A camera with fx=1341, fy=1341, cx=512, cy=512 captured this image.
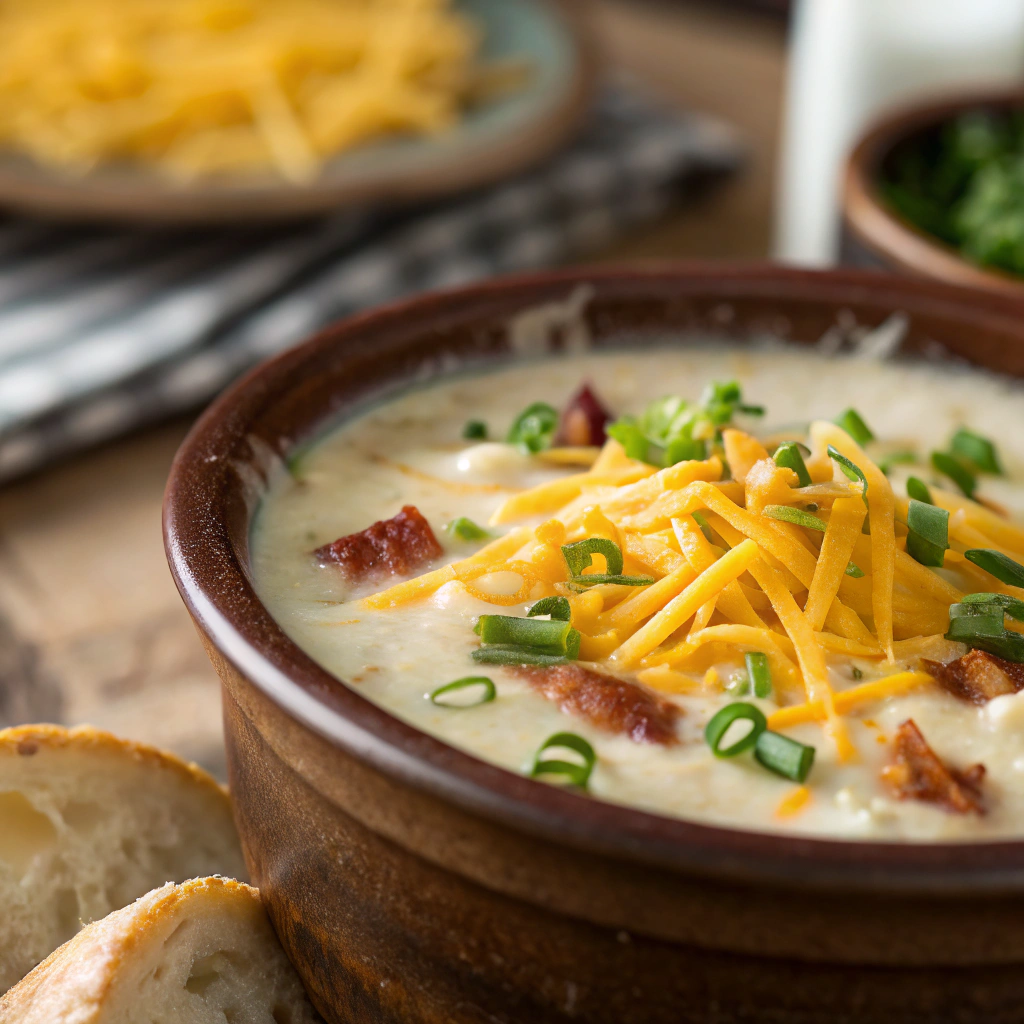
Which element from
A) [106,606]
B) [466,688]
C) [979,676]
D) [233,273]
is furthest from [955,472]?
[233,273]

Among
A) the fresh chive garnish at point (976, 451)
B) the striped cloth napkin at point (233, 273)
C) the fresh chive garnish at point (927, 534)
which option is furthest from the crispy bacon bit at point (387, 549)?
the striped cloth napkin at point (233, 273)

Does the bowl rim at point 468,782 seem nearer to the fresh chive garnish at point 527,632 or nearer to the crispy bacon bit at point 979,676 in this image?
the fresh chive garnish at point 527,632

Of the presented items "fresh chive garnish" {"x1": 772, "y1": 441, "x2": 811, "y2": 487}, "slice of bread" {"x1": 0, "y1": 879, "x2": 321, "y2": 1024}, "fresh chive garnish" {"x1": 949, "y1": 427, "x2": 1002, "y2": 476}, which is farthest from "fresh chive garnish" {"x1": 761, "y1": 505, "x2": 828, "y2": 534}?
"slice of bread" {"x1": 0, "y1": 879, "x2": 321, "y2": 1024}

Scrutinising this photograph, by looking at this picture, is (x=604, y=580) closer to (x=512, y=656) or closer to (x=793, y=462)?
(x=512, y=656)

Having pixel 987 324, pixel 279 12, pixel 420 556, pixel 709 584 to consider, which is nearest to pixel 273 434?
pixel 420 556

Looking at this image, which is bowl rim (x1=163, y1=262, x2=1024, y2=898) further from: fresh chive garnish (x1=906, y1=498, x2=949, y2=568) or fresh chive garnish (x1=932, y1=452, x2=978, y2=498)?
fresh chive garnish (x1=932, y1=452, x2=978, y2=498)

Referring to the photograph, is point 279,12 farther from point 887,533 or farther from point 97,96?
point 887,533
